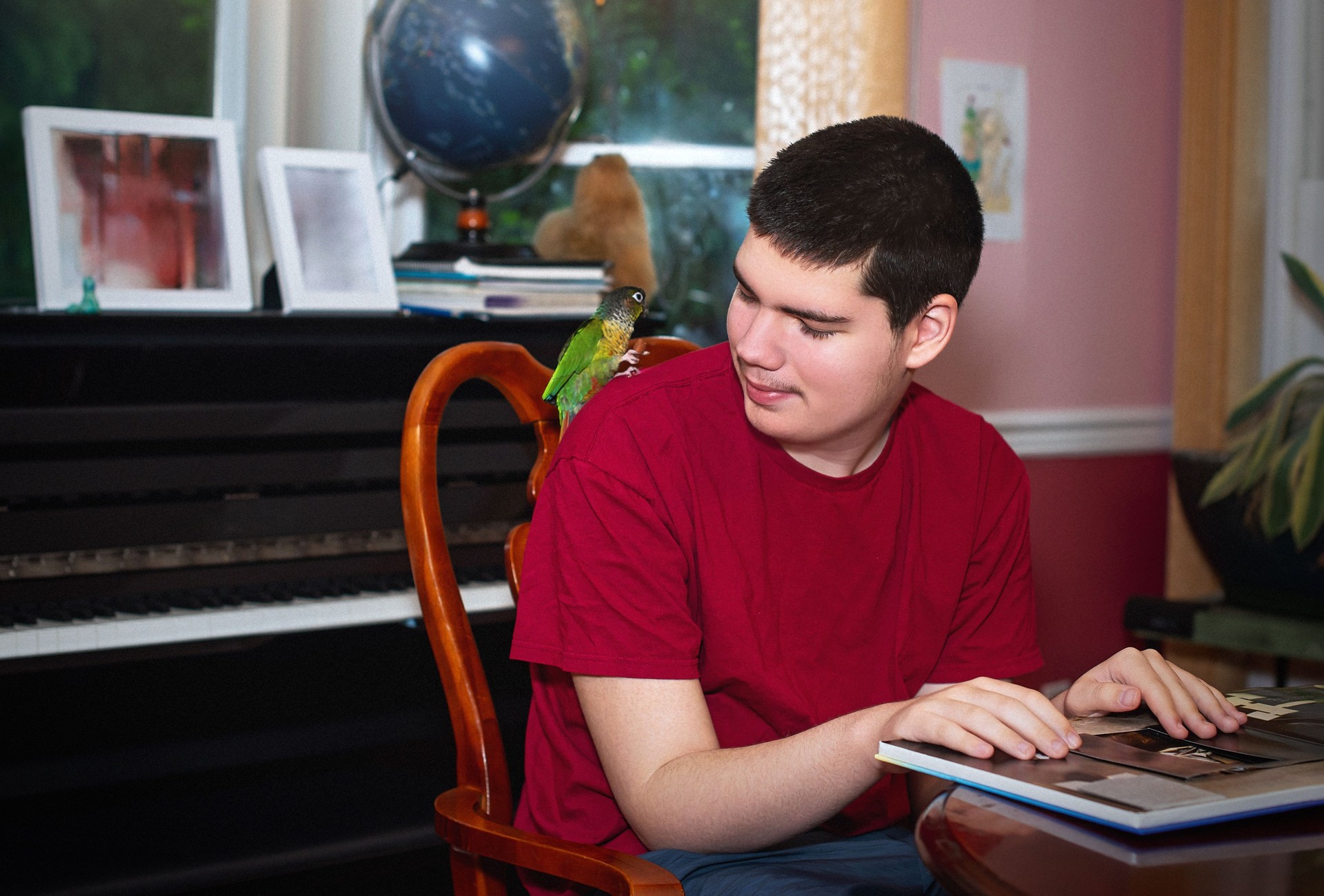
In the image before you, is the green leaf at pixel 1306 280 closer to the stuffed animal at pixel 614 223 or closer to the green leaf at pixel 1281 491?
the green leaf at pixel 1281 491

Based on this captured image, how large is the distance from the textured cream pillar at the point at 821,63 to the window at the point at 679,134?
0.44 meters

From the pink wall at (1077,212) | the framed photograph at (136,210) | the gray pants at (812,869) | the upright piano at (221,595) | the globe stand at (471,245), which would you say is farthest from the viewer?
the pink wall at (1077,212)

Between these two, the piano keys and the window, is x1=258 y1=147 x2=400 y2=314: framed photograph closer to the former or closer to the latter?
the piano keys

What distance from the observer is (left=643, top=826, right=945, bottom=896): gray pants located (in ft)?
3.48

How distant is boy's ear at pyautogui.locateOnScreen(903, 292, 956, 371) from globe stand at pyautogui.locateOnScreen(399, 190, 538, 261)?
1065 millimetres

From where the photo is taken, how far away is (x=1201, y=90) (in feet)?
9.30

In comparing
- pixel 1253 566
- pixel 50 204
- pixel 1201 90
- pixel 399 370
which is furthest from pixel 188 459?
pixel 1201 90

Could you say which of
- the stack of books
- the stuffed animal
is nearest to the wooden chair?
the stack of books

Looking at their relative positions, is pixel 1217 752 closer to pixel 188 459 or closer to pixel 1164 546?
pixel 188 459

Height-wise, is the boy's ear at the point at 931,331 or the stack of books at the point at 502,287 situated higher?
the stack of books at the point at 502,287

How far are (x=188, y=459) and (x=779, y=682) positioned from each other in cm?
98

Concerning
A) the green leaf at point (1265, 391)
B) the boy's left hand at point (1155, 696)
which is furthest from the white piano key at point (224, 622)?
the green leaf at point (1265, 391)

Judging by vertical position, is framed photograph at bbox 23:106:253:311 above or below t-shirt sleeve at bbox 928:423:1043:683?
above

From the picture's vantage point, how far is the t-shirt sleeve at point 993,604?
1346mm
